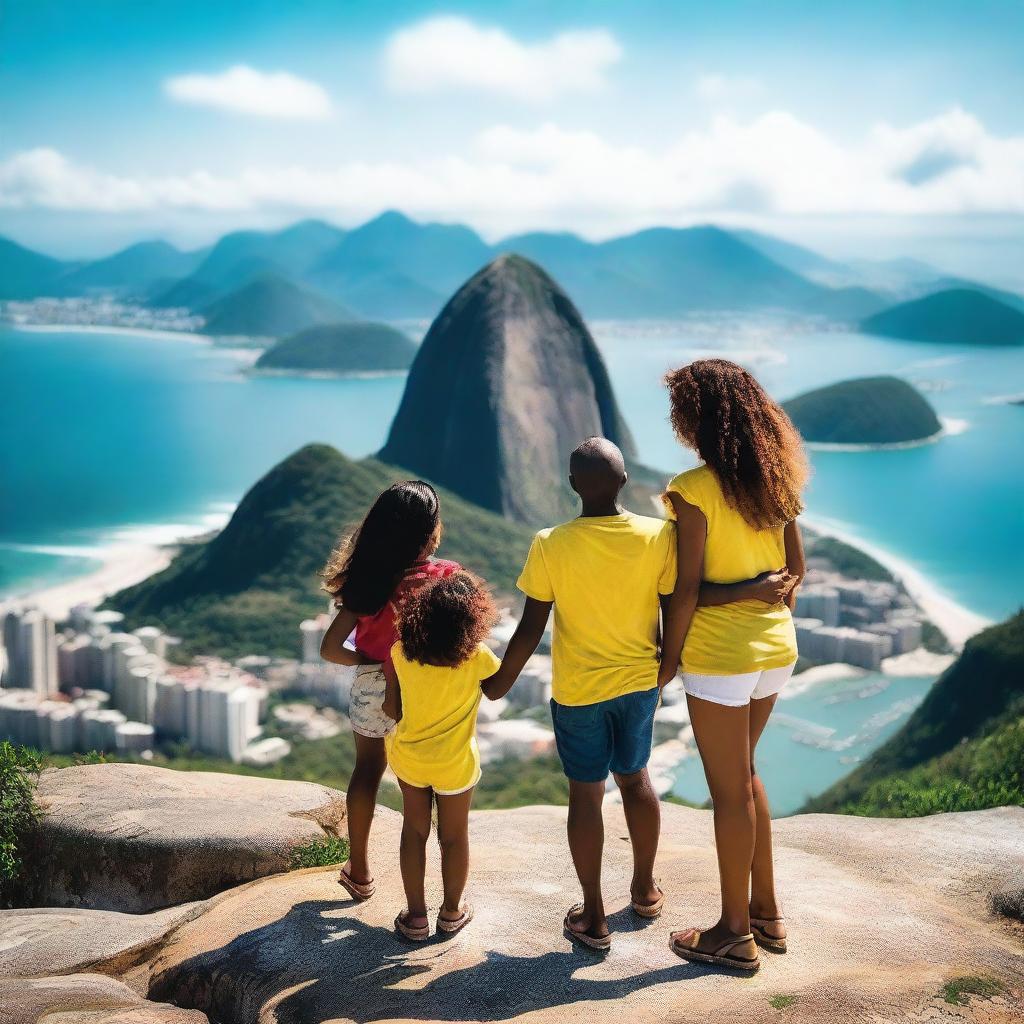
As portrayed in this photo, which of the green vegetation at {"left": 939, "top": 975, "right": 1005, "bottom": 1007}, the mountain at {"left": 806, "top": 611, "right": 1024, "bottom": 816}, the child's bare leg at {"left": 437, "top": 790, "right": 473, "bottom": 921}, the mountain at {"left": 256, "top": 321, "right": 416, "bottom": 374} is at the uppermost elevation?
the mountain at {"left": 256, "top": 321, "right": 416, "bottom": 374}

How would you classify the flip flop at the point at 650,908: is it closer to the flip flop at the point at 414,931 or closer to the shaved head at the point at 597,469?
the flip flop at the point at 414,931

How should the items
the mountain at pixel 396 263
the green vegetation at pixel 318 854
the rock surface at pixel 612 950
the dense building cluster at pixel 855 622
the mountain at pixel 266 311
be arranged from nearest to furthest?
1. the rock surface at pixel 612 950
2. the green vegetation at pixel 318 854
3. the dense building cluster at pixel 855 622
4. the mountain at pixel 266 311
5. the mountain at pixel 396 263

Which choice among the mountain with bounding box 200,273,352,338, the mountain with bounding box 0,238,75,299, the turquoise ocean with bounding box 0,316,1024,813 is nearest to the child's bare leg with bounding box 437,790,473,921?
the turquoise ocean with bounding box 0,316,1024,813

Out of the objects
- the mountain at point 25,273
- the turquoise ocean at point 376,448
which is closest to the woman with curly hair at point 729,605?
the turquoise ocean at point 376,448

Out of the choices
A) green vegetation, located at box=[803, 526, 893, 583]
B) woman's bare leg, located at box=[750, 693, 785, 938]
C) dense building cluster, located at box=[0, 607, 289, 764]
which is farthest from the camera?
green vegetation, located at box=[803, 526, 893, 583]

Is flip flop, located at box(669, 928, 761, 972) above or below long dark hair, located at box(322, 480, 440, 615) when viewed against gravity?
below

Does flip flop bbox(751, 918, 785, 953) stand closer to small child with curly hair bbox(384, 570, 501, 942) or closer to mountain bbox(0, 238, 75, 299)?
small child with curly hair bbox(384, 570, 501, 942)

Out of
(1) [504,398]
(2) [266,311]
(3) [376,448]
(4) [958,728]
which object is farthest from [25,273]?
(4) [958,728]
